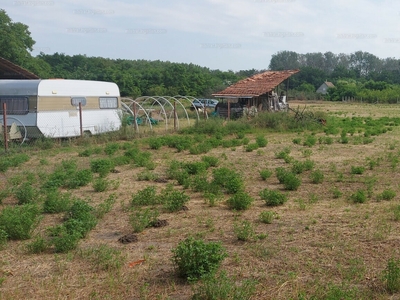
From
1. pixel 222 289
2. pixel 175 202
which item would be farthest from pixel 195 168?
pixel 222 289

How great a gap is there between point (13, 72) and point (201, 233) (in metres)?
21.1

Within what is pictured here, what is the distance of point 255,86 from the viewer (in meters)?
31.3

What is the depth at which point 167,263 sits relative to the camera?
5316 millimetres

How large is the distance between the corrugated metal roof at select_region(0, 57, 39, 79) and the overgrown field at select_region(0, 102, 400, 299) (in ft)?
40.7

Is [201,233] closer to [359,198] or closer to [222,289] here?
[222,289]

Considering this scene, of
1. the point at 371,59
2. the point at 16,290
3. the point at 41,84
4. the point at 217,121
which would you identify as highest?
the point at 371,59

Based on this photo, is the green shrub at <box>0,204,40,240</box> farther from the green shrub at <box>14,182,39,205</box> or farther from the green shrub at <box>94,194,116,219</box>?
the green shrub at <box>14,182,39,205</box>

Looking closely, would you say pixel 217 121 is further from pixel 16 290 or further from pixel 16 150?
pixel 16 290

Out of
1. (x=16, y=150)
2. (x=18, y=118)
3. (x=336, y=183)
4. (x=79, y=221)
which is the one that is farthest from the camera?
(x=18, y=118)

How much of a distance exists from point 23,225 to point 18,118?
11.1 metres

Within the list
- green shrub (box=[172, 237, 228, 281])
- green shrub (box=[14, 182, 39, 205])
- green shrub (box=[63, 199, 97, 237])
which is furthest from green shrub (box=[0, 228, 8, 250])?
green shrub (box=[172, 237, 228, 281])

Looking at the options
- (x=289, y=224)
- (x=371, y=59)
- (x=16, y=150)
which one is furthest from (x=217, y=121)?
(x=371, y=59)

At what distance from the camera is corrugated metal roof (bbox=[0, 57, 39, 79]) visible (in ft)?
75.1

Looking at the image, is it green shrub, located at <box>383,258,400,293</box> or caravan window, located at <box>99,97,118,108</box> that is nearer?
green shrub, located at <box>383,258,400,293</box>
